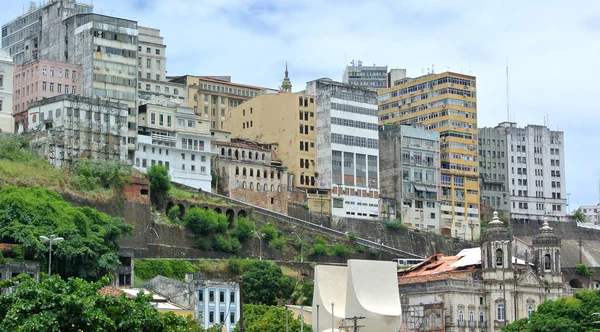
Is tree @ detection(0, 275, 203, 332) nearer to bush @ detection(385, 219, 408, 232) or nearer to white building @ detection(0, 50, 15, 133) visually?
white building @ detection(0, 50, 15, 133)

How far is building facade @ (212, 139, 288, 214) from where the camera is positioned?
5757 inches

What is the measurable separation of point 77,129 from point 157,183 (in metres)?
9.81

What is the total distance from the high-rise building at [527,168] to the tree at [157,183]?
67853mm

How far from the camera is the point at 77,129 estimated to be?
129000 mm

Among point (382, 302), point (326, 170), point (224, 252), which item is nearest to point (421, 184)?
point (326, 170)

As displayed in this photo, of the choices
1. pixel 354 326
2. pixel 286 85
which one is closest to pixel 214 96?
pixel 286 85

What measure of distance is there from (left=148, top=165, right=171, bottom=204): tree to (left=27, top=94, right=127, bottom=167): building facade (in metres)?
3.75

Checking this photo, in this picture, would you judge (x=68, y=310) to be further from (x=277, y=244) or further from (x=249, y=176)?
(x=249, y=176)

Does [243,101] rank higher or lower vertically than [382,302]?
higher

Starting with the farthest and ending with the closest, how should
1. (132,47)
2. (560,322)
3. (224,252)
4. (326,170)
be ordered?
(326,170)
(132,47)
(224,252)
(560,322)

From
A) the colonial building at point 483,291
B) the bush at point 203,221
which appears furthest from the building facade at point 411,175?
the colonial building at point 483,291

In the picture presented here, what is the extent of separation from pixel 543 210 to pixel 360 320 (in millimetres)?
105342

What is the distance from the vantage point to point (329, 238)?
474 ft

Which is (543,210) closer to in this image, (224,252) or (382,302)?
(224,252)
